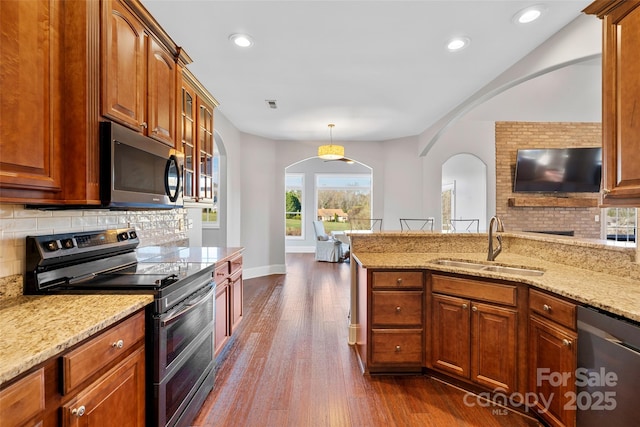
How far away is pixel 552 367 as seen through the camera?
5.41 ft

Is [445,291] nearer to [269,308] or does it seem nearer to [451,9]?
[451,9]

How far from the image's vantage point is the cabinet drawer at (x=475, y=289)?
1904mm

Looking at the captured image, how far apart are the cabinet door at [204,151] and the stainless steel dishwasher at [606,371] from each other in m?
2.94

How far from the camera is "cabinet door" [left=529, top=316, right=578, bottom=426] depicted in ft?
5.04

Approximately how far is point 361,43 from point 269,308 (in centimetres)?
321

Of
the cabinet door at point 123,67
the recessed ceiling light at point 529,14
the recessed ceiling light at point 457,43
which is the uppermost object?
the recessed ceiling light at point 457,43

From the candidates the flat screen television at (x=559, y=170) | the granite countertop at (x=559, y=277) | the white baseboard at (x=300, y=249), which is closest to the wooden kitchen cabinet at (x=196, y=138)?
the granite countertop at (x=559, y=277)

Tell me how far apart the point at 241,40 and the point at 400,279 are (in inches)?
93.9

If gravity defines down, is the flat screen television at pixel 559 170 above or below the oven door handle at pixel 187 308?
above

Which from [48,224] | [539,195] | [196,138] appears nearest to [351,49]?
[196,138]

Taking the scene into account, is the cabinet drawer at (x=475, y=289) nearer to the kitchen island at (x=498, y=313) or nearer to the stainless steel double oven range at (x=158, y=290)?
the kitchen island at (x=498, y=313)

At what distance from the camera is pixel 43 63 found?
1.22 meters

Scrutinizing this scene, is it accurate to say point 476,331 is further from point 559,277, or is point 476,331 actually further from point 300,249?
point 300,249

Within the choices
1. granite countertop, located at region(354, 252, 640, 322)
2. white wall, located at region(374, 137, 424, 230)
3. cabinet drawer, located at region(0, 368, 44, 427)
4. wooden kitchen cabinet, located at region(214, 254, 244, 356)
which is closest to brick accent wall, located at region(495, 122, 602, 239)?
white wall, located at region(374, 137, 424, 230)
